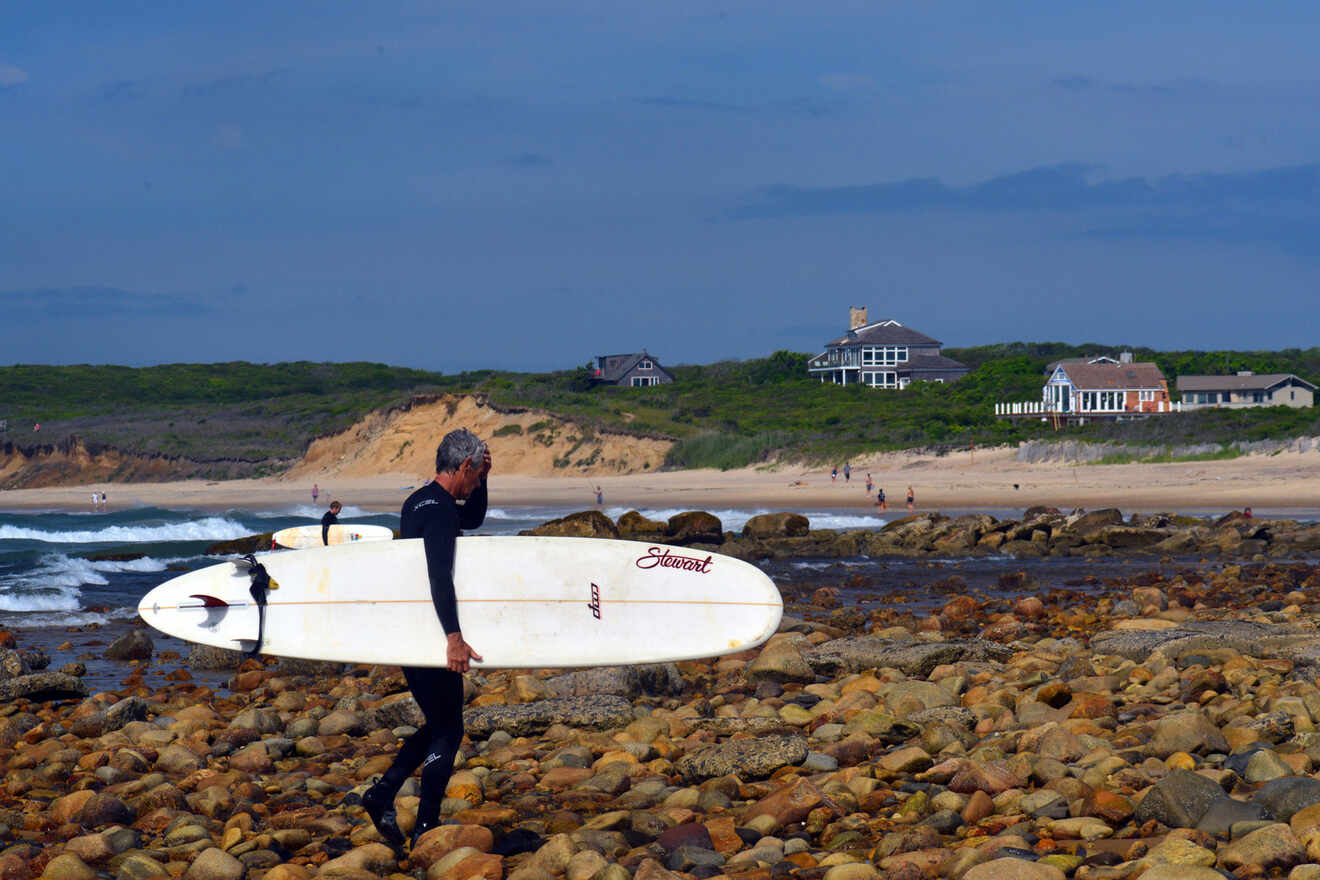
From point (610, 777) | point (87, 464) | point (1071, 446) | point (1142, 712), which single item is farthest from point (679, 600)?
point (87, 464)

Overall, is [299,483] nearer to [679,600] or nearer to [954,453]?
[954,453]

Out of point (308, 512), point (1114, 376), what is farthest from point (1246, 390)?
point (308, 512)

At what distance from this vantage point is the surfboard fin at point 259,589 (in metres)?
5.96

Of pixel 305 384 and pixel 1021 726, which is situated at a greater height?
pixel 305 384

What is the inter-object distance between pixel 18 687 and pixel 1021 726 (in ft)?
24.2

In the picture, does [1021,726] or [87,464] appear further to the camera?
[87,464]

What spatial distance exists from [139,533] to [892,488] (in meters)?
23.0

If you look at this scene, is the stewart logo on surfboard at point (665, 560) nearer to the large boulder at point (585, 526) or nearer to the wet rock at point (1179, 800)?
the wet rock at point (1179, 800)

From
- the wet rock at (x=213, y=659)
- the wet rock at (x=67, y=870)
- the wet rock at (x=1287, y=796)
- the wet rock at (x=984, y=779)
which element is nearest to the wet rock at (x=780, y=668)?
the wet rock at (x=984, y=779)

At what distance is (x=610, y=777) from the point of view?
20.3 ft

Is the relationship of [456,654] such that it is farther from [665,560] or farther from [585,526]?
[585,526]

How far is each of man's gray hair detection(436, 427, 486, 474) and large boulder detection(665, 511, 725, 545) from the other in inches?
841

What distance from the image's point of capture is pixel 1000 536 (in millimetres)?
23828

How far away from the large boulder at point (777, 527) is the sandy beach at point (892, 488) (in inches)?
403
